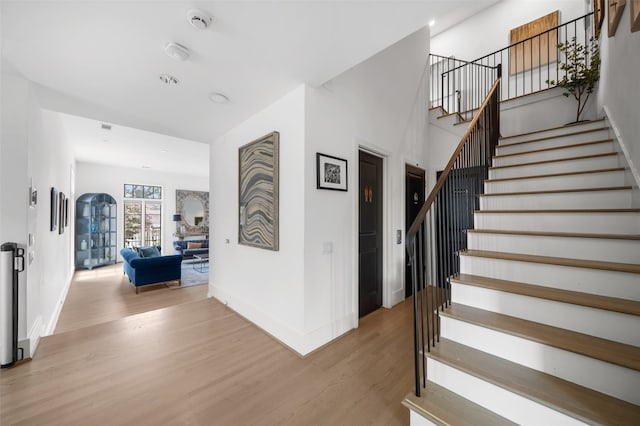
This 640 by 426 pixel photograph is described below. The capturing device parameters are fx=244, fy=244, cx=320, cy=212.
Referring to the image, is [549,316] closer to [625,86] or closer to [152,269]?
[625,86]

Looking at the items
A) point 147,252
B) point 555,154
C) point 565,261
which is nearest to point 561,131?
point 555,154

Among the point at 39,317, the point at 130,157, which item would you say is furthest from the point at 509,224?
the point at 130,157

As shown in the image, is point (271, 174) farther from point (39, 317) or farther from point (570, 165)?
point (570, 165)

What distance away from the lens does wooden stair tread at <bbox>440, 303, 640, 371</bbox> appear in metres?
1.17

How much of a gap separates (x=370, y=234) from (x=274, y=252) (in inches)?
49.8

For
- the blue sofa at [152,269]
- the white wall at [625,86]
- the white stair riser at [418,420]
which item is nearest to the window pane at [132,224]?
the blue sofa at [152,269]

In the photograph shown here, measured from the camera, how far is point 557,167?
2576 millimetres

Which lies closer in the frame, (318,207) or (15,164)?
(15,164)

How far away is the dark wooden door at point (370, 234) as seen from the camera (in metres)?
3.05

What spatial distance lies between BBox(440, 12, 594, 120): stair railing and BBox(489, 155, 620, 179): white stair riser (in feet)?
6.39

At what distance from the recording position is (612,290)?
1476 mm

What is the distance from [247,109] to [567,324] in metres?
3.35

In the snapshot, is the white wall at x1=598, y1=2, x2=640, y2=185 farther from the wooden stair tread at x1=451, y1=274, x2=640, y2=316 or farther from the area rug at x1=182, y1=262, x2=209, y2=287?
the area rug at x1=182, y1=262, x2=209, y2=287

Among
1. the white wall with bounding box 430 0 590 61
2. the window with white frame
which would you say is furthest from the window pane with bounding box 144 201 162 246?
the white wall with bounding box 430 0 590 61
